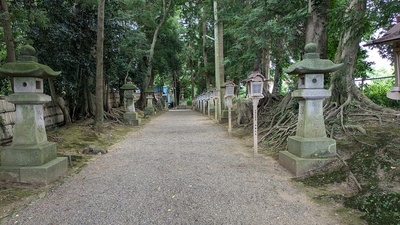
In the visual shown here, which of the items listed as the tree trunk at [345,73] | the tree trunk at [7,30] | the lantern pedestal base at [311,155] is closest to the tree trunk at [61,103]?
the tree trunk at [7,30]

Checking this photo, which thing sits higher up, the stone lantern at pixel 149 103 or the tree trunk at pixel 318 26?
the tree trunk at pixel 318 26

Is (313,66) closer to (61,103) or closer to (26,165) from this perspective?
(26,165)

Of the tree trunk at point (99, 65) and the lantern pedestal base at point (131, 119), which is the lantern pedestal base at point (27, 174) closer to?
the tree trunk at point (99, 65)

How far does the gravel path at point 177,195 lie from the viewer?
3.54m

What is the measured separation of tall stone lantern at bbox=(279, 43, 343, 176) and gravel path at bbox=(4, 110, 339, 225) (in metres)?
0.46

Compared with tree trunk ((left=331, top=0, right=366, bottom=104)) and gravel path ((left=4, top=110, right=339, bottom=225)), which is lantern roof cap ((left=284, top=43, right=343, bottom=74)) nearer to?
gravel path ((left=4, top=110, right=339, bottom=225))

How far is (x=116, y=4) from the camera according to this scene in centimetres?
1180

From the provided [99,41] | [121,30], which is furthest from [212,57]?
[99,41]

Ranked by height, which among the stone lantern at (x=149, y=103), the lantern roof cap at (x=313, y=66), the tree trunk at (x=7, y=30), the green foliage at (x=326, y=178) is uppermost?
the tree trunk at (x=7, y=30)

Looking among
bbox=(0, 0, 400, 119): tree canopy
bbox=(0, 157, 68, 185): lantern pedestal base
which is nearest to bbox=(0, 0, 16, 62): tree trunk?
bbox=(0, 0, 400, 119): tree canopy

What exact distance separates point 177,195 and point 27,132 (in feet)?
9.07

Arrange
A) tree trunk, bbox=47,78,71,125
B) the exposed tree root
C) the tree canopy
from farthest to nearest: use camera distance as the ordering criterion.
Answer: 1. tree trunk, bbox=47,78,71,125
2. the tree canopy
3. the exposed tree root

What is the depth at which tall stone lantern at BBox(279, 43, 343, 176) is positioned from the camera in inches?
202

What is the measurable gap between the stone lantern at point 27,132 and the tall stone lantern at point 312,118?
4.32 meters
